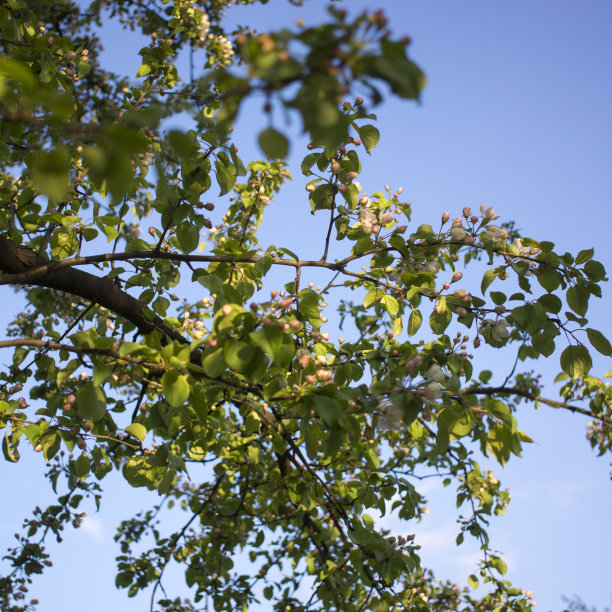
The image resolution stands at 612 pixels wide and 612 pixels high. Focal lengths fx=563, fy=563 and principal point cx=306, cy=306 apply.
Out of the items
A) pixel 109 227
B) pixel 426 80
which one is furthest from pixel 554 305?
pixel 109 227

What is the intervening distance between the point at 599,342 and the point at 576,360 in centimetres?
11

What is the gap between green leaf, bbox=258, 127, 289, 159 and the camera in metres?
1.06

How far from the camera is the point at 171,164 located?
2.17m

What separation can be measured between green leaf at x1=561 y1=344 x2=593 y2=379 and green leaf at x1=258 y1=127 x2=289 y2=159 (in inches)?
67.8

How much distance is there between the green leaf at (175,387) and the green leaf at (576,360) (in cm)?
155

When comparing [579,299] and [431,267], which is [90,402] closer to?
[431,267]

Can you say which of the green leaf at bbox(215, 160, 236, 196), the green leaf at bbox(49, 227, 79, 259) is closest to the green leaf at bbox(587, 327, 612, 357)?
the green leaf at bbox(215, 160, 236, 196)

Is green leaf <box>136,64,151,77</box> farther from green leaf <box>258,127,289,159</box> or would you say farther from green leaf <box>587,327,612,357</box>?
green leaf <box>587,327,612,357</box>

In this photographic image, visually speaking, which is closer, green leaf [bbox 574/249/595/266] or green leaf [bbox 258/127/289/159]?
green leaf [bbox 258/127/289/159]

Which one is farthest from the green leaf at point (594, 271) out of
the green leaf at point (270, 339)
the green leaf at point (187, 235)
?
the green leaf at point (187, 235)

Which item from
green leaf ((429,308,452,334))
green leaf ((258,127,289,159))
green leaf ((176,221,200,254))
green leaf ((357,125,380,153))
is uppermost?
green leaf ((357,125,380,153))

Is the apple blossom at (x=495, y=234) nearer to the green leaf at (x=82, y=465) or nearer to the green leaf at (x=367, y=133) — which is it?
the green leaf at (x=367, y=133)

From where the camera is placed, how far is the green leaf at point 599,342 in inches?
87.5

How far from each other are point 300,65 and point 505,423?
3.95 feet
